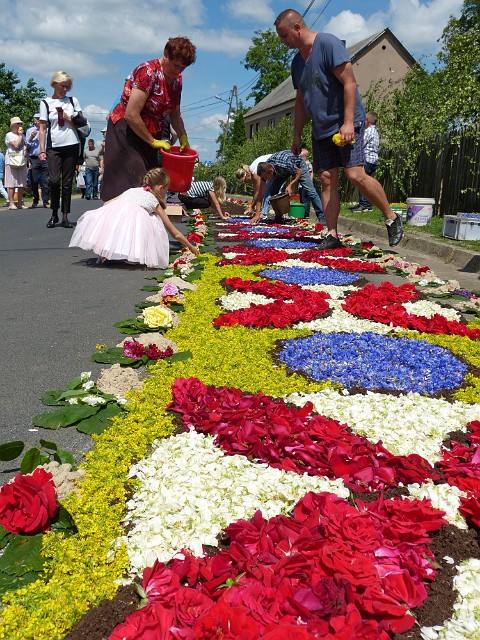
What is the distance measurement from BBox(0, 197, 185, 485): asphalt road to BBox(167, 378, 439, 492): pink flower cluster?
481mm

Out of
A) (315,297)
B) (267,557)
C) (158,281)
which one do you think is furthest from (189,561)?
(158,281)

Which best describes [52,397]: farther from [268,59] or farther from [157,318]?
[268,59]

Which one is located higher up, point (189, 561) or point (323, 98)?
point (323, 98)

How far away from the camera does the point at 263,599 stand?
1.36 m

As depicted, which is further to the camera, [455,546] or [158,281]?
[158,281]

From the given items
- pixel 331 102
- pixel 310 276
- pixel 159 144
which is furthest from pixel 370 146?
pixel 310 276

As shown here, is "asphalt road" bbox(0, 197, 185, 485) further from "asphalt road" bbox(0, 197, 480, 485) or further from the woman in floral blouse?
the woman in floral blouse

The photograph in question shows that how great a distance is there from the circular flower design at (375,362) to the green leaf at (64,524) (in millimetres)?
1572

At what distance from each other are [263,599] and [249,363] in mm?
1867

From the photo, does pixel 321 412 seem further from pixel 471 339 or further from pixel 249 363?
pixel 471 339

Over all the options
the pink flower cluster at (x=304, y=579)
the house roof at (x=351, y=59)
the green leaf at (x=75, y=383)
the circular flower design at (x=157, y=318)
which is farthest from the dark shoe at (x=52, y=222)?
the house roof at (x=351, y=59)

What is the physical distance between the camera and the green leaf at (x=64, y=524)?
1684 mm

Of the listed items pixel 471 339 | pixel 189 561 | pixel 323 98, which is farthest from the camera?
pixel 323 98

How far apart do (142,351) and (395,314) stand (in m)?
1.84
